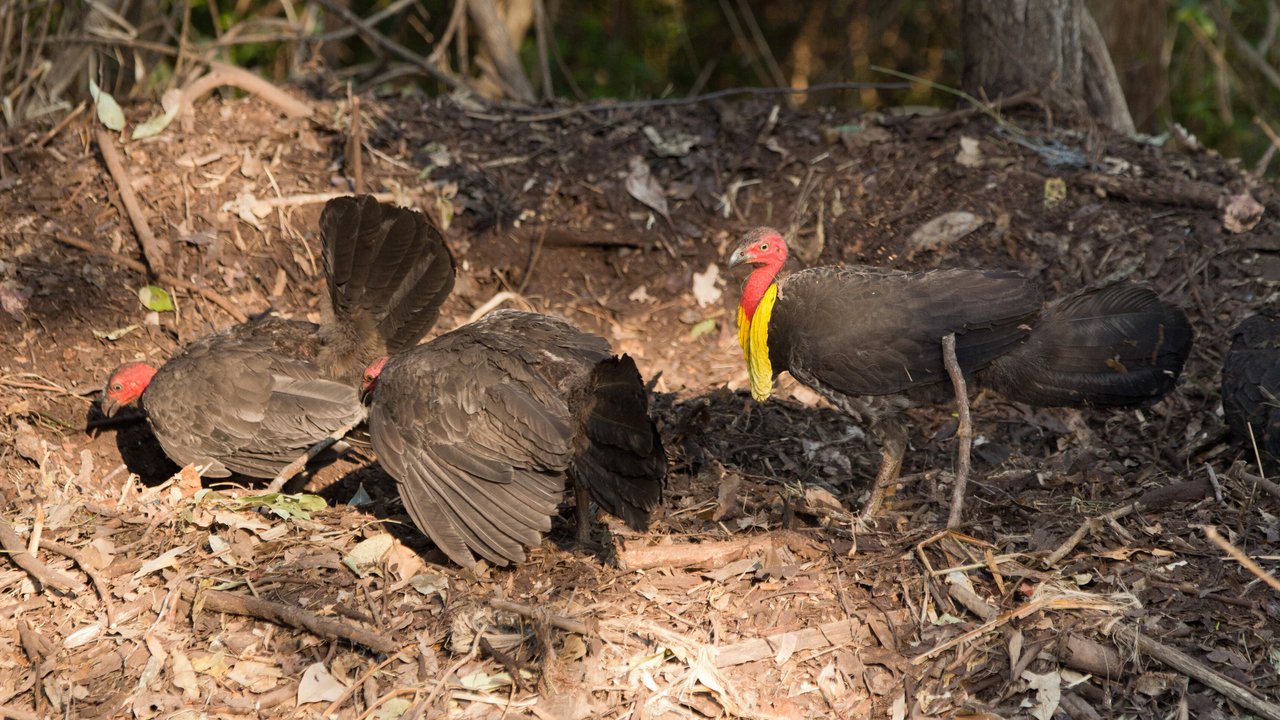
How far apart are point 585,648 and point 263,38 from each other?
5585 mm

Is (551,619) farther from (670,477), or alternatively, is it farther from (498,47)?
(498,47)

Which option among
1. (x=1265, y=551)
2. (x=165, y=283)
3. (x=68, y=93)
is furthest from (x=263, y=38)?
(x=1265, y=551)

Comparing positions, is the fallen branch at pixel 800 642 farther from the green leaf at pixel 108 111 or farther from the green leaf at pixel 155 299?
the green leaf at pixel 108 111

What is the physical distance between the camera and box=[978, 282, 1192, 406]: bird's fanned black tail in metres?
4.82

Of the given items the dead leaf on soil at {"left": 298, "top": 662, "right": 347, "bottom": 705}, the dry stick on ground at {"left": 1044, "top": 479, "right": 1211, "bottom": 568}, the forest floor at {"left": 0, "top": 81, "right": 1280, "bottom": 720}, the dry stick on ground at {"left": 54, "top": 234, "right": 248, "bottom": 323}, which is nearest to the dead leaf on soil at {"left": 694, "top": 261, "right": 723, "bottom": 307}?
the forest floor at {"left": 0, "top": 81, "right": 1280, "bottom": 720}

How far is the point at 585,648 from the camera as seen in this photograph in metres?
4.07

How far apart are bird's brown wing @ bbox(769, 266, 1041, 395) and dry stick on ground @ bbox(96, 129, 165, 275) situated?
12.1ft

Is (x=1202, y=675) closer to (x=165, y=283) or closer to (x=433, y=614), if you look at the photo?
(x=433, y=614)

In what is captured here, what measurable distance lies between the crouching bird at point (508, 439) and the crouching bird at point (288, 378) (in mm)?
716

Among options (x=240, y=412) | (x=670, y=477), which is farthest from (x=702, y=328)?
(x=240, y=412)

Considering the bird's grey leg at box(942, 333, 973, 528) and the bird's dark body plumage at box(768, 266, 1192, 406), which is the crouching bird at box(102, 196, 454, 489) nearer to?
the bird's dark body plumage at box(768, 266, 1192, 406)

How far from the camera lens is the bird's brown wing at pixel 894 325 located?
478 centimetres

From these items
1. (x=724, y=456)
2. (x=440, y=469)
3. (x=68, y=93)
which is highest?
(x=68, y=93)

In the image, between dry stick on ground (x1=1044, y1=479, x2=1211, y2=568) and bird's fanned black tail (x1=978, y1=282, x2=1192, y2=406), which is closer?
dry stick on ground (x1=1044, y1=479, x2=1211, y2=568)
